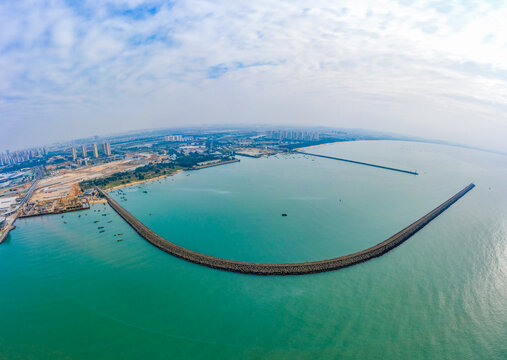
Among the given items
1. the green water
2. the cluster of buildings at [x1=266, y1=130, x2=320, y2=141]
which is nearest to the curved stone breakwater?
the green water

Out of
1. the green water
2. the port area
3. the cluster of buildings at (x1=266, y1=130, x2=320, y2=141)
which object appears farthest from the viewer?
the cluster of buildings at (x1=266, y1=130, x2=320, y2=141)

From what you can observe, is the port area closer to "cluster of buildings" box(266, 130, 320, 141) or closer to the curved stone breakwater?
the curved stone breakwater

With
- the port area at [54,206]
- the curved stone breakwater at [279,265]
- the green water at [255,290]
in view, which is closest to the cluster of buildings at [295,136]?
the green water at [255,290]

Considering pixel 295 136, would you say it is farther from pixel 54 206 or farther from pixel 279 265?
pixel 279 265

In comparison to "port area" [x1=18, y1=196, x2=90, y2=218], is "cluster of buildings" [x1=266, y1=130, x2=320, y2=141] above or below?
above

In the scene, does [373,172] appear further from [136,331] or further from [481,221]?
[136,331]

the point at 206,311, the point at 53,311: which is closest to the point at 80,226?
the point at 53,311

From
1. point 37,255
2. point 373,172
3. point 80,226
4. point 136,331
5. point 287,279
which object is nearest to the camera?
point 136,331

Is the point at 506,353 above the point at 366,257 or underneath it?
underneath
